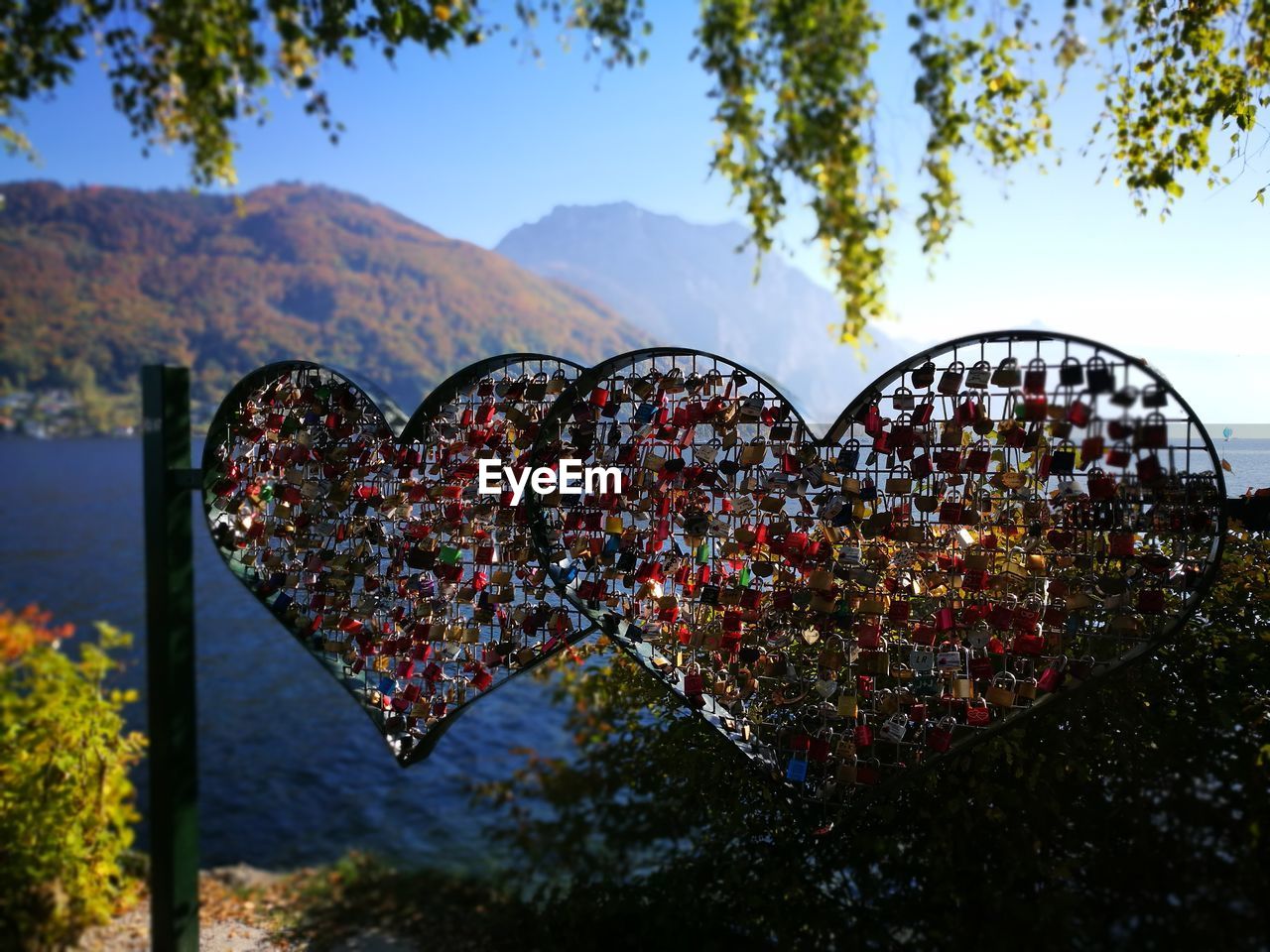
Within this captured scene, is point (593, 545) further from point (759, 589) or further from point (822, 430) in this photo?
point (822, 430)

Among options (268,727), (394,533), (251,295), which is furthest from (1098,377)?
(251,295)

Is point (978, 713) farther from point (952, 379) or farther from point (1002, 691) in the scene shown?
point (952, 379)

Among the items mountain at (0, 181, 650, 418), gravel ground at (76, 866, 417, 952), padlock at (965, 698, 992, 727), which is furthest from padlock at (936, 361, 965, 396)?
mountain at (0, 181, 650, 418)

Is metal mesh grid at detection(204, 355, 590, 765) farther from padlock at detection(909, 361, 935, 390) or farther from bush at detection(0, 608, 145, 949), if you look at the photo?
bush at detection(0, 608, 145, 949)

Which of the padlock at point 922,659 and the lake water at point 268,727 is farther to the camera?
the lake water at point 268,727

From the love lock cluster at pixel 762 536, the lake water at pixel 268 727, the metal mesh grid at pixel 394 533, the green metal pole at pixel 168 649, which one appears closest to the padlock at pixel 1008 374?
the love lock cluster at pixel 762 536

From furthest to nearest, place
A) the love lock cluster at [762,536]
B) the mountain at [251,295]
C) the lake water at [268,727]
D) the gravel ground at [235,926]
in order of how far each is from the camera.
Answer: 1. the mountain at [251,295]
2. the lake water at [268,727]
3. the gravel ground at [235,926]
4. the love lock cluster at [762,536]

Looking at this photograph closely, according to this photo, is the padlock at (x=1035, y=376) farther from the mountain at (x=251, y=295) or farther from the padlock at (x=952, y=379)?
the mountain at (x=251, y=295)
